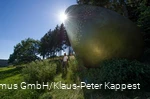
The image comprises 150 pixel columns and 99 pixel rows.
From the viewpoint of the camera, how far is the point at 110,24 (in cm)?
758

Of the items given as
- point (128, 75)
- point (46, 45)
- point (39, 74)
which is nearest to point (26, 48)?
point (46, 45)

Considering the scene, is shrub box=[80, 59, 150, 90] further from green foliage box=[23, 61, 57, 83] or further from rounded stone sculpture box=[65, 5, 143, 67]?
green foliage box=[23, 61, 57, 83]

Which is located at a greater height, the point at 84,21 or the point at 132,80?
the point at 84,21

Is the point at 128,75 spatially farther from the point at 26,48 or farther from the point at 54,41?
the point at 26,48

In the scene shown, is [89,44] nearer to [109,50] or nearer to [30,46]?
[109,50]

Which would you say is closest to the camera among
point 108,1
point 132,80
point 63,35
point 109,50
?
point 132,80

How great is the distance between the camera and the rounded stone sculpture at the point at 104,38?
7445 mm

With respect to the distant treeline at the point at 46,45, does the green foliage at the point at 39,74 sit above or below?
below

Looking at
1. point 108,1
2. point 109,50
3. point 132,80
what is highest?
point 108,1

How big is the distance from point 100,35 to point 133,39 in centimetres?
178

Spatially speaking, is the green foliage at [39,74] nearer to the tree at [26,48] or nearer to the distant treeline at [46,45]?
the distant treeline at [46,45]

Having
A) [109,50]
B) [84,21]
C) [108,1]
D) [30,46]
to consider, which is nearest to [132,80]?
[109,50]

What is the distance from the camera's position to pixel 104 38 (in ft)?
24.4

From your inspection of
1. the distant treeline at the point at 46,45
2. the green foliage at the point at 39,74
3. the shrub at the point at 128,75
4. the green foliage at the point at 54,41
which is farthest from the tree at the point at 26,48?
the shrub at the point at 128,75
